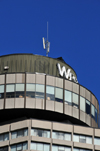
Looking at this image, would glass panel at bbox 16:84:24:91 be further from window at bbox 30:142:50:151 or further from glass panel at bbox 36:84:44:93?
window at bbox 30:142:50:151

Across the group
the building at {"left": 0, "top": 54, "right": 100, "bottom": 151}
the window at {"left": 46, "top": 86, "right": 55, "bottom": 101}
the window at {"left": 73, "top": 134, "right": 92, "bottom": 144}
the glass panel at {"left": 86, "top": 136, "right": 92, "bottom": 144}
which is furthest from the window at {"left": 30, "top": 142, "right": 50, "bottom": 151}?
the window at {"left": 46, "top": 86, "right": 55, "bottom": 101}

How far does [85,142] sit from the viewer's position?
112m

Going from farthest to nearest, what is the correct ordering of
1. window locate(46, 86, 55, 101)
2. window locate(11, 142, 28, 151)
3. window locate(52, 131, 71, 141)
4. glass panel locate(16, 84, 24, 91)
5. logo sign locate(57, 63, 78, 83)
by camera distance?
logo sign locate(57, 63, 78, 83) < window locate(46, 86, 55, 101) < glass panel locate(16, 84, 24, 91) < window locate(52, 131, 71, 141) < window locate(11, 142, 28, 151)

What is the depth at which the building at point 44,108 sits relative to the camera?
109 meters

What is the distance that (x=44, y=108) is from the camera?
112m

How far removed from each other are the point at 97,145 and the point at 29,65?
1888cm

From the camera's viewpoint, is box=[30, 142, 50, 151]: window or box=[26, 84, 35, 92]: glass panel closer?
box=[30, 142, 50, 151]: window

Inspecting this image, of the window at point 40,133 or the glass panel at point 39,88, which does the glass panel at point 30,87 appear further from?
the window at point 40,133

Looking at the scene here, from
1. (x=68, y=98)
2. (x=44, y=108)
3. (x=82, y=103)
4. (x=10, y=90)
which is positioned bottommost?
(x=44, y=108)

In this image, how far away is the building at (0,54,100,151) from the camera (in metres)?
109

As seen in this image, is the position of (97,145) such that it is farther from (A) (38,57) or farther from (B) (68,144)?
(A) (38,57)

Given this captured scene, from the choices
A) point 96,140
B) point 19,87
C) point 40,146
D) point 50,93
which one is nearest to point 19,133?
point 40,146

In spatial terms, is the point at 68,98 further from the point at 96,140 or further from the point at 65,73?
the point at 96,140

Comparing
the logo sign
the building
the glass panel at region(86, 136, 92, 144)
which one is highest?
the logo sign
